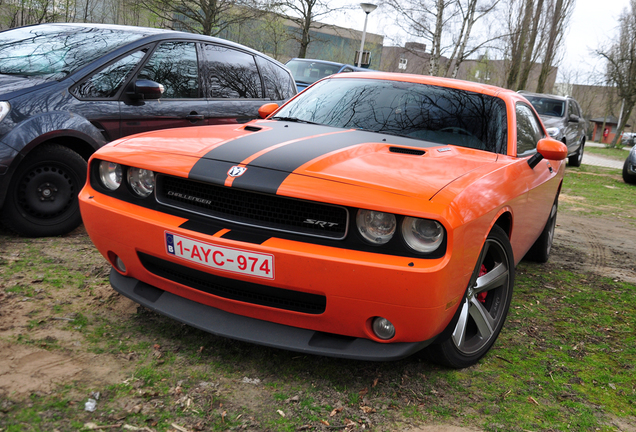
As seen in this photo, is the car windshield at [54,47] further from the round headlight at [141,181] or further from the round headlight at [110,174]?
the round headlight at [141,181]

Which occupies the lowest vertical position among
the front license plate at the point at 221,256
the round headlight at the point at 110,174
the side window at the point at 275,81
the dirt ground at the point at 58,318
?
the dirt ground at the point at 58,318

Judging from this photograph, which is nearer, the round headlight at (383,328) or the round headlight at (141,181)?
the round headlight at (383,328)

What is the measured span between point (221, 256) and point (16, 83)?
8.56ft

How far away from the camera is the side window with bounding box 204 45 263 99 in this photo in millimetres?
5039

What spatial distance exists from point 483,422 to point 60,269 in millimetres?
2617

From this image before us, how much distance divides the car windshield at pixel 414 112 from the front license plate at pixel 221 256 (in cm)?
139

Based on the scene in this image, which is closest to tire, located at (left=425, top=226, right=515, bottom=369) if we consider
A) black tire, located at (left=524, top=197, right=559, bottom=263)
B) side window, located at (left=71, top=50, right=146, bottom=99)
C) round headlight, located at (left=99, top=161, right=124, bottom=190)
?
round headlight, located at (left=99, top=161, right=124, bottom=190)

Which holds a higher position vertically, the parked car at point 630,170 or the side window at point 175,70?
the side window at point 175,70

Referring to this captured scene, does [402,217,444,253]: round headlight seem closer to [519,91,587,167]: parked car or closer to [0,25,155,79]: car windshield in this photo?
[0,25,155,79]: car windshield

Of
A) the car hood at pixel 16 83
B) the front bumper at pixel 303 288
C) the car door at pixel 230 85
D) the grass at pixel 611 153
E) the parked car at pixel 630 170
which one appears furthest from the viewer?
the grass at pixel 611 153

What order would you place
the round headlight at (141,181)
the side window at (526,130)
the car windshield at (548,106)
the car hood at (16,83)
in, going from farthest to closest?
the car windshield at (548,106)
the car hood at (16,83)
the side window at (526,130)
the round headlight at (141,181)

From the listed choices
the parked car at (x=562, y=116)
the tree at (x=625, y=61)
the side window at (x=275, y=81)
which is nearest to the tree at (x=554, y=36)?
the tree at (x=625, y=61)

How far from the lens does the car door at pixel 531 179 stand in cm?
323

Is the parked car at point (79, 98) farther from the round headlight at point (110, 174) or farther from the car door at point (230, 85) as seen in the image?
the round headlight at point (110, 174)
